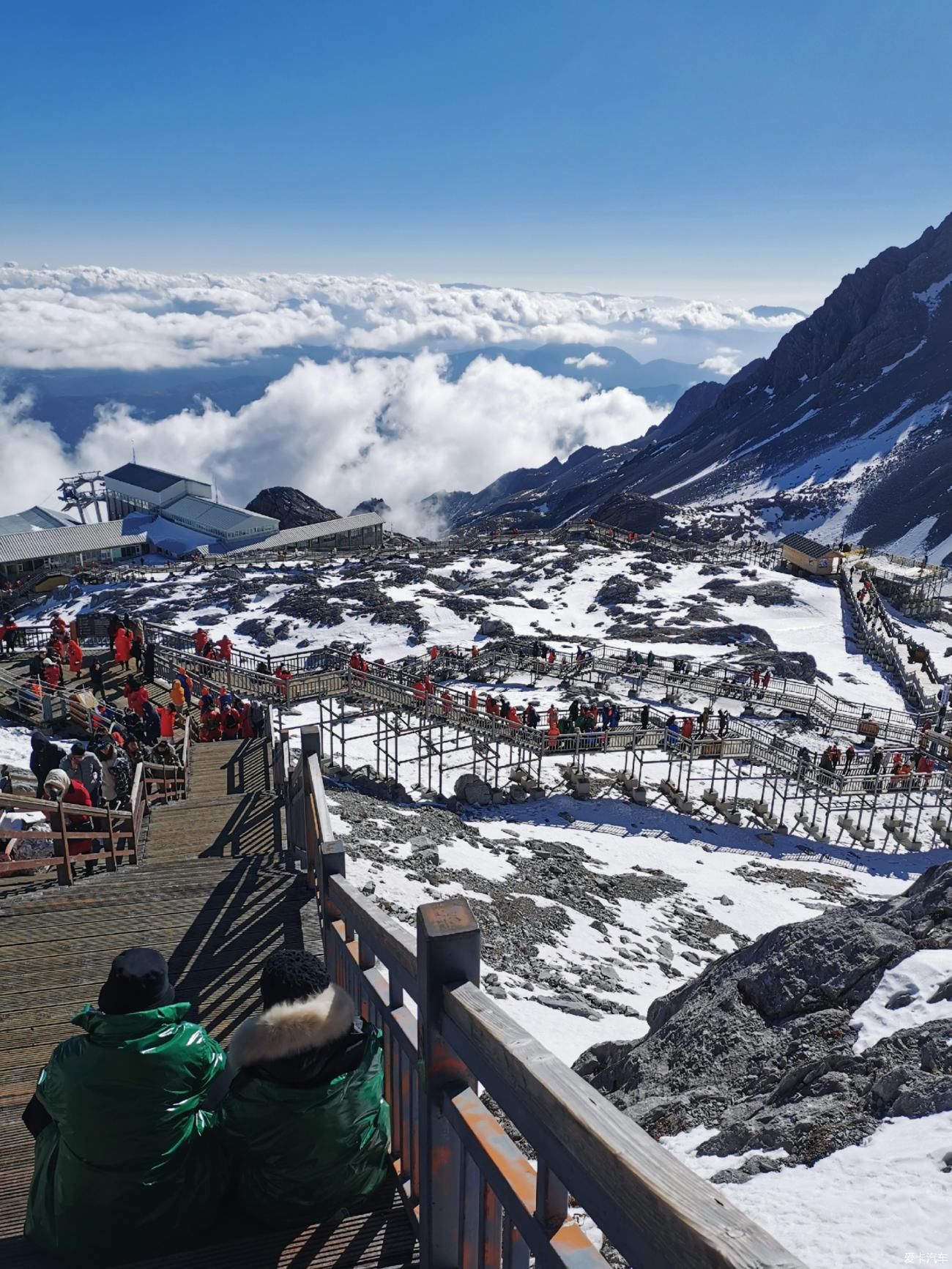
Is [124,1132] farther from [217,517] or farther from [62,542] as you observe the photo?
[217,517]

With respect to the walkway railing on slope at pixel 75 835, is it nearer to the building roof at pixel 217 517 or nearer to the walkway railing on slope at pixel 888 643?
the walkway railing on slope at pixel 888 643

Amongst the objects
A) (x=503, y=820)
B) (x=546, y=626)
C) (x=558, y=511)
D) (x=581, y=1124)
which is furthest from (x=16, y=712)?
(x=558, y=511)

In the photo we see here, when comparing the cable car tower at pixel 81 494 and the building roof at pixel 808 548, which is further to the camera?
the cable car tower at pixel 81 494

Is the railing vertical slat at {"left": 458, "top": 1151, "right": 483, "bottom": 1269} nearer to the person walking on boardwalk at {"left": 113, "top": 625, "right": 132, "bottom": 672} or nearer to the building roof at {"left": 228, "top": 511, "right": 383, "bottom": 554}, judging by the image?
the person walking on boardwalk at {"left": 113, "top": 625, "right": 132, "bottom": 672}

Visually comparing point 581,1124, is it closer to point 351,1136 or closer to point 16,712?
point 351,1136

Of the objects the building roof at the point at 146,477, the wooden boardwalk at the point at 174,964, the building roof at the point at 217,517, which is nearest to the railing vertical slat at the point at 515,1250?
the wooden boardwalk at the point at 174,964
